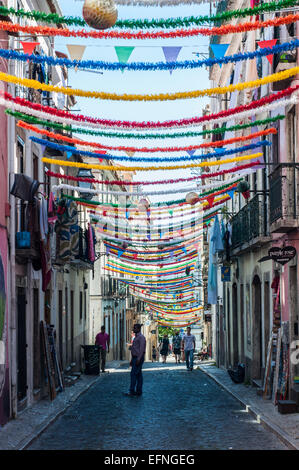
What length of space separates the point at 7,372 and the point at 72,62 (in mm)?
7290

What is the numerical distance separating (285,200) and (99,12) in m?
8.93

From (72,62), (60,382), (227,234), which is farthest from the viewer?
(227,234)

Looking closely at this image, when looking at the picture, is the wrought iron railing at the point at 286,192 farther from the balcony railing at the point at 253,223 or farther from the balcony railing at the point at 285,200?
Result: the balcony railing at the point at 253,223

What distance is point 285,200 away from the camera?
651 inches

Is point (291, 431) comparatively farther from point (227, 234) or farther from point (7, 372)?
point (227, 234)

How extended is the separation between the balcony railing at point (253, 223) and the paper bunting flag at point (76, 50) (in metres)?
10.4

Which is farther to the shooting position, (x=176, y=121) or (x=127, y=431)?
(x=127, y=431)

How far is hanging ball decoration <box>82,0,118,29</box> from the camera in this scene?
834 cm

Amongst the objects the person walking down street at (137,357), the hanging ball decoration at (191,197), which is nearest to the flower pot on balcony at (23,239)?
the person walking down street at (137,357)

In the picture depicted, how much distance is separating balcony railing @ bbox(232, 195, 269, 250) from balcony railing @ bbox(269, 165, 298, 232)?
139 inches

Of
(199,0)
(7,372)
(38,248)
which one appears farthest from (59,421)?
(199,0)

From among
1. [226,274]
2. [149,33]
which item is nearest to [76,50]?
[149,33]

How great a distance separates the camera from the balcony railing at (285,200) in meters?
16.2

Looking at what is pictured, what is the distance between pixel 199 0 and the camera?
353 inches
